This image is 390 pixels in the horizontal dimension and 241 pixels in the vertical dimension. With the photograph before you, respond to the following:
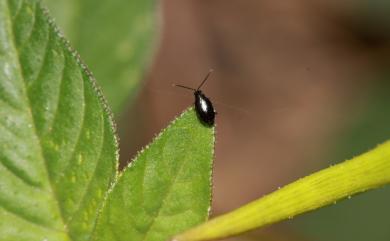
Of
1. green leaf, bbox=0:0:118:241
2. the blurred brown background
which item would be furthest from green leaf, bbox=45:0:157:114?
the blurred brown background

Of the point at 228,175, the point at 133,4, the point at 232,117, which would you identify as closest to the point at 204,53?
the point at 232,117

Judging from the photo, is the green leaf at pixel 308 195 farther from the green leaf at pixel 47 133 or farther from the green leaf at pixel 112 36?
the green leaf at pixel 112 36

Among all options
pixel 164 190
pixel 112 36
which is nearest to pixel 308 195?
pixel 164 190

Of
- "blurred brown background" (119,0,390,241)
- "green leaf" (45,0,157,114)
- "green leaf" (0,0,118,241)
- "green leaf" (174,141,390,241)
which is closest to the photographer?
"green leaf" (174,141,390,241)

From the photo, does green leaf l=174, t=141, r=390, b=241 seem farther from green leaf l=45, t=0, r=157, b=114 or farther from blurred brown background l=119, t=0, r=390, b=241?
blurred brown background l=119, t=0, r=390, b=241

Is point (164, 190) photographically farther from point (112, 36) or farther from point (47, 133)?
point (112, 36)

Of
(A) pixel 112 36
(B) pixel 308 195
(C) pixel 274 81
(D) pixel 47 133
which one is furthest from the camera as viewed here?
(C) pixel 274 81
